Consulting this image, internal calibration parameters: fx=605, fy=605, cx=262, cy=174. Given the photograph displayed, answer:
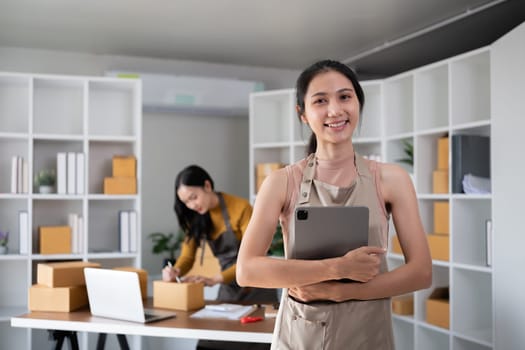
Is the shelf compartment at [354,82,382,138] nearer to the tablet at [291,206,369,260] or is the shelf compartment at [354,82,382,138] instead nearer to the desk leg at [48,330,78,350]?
the desk leg at [48,330,78,350]

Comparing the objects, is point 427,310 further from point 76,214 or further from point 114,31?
point 114,31

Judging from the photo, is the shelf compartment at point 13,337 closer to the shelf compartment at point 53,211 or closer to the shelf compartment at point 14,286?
the shelf compartment at point 14,286

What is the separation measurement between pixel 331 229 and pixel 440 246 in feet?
10.6

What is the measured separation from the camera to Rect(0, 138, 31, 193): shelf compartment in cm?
484

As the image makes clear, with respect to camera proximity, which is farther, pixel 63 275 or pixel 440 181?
pixel 440 181

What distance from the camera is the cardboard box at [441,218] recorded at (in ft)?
14.0

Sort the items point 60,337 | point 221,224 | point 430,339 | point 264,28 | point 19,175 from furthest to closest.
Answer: point 264,28 < point 19,175 < point 430,339 < point 221,224 < point 60,337

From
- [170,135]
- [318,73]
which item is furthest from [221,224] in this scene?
[170,135]

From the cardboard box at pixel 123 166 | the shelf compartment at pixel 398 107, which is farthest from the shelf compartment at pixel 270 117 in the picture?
the cardboard box at pixel 123 166

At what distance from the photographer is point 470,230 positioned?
13.7ft

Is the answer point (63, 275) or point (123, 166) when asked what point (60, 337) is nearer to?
point (63, 275)

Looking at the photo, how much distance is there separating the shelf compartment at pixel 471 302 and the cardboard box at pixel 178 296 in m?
1.85

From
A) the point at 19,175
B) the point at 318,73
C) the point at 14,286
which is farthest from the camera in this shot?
the point at 14,286

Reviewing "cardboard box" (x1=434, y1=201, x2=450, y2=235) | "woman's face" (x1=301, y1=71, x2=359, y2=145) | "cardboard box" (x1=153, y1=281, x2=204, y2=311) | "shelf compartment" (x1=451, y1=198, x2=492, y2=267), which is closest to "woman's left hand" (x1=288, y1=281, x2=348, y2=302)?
"woman's face" (x1=301, y1=71, x2=359, y2=145)
